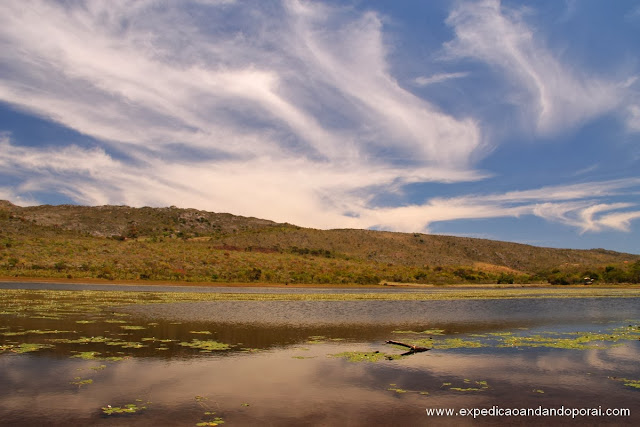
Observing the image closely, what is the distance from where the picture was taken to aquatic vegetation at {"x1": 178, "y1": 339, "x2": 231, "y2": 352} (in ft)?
64.4

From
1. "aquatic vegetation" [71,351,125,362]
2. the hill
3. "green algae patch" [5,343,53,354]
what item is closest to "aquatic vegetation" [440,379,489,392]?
"aquatic vegetation" [71,351,125,362]

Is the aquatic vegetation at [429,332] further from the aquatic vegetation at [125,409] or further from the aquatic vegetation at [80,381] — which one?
the aquatic vegetation at [125,409]

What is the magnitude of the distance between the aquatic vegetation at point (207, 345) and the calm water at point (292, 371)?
0.23 meters

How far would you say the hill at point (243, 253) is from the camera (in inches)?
3105

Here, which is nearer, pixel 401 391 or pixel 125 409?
pixel 125 409

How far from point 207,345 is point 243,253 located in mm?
81530

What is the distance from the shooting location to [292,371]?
1592 cm

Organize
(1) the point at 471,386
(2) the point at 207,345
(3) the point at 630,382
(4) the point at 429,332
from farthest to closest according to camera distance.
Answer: (4) the point at 429,332
(2) the point at 207,345
(3) the point at 630,382
(1) the point at 471,386

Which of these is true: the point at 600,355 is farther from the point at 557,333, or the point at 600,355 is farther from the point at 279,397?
the point at 279,397

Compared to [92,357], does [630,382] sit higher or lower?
higher

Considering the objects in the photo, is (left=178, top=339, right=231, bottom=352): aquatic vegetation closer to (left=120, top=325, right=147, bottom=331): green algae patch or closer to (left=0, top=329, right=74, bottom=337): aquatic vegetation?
(left=120, top=325, right=147, bottom=331): green algae patch

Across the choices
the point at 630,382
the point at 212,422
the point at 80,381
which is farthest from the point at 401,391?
the point at 80,381

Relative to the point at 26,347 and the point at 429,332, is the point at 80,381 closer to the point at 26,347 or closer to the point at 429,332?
the point at 26,347

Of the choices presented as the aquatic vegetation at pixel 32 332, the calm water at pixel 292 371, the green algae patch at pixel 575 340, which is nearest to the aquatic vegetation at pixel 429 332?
the calm water at pixel 292 371
